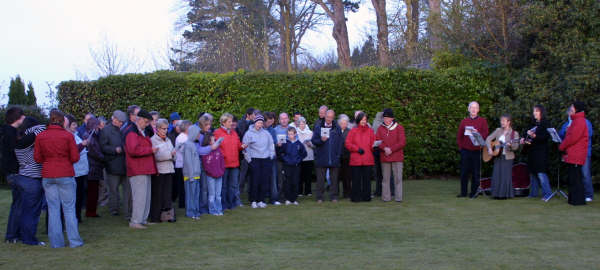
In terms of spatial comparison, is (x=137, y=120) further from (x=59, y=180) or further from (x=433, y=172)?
(x=433, y=172)

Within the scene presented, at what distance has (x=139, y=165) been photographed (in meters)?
8.06

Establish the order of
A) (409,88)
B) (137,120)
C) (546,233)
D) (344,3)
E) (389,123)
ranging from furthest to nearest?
(344,3) → (409,88) → (389,123) → (137,120) → (546,233)

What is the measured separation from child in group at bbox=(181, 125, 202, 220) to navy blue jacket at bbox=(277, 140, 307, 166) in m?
2.02

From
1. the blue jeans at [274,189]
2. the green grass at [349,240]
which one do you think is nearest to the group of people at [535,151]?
the green grass at [349,240]

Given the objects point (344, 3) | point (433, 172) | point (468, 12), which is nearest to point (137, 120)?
point (433, 172)

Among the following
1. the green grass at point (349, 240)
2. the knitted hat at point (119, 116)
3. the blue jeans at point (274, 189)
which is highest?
→ the knitted hat at point (119, 116)

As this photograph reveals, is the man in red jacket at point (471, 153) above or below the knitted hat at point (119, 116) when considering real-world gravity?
below

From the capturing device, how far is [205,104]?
14484mm

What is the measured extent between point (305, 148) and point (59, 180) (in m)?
5.42

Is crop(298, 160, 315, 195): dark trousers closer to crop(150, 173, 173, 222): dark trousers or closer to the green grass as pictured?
the green grass

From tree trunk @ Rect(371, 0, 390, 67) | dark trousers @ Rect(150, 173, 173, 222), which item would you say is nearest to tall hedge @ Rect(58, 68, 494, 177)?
dark trousers @ Rect(150, 173, 173, 222)

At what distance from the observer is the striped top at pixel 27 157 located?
6.98 m

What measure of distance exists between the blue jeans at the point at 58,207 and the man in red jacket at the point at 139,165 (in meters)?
1.17

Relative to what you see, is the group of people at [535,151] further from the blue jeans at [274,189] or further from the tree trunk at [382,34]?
the tree trunk at [382,34]
